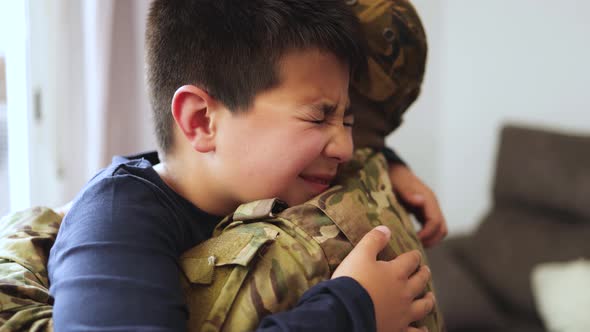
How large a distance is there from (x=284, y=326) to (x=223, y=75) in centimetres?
43

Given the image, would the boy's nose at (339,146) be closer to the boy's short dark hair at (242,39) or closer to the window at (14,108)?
the boy's short dark hair at (242,39)

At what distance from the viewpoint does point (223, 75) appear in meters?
0.96

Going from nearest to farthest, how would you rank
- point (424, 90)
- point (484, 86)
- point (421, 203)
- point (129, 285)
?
1. point (129, 285)
2. point (421, 203)
3. point (484, 86)
4. point (424, 90)

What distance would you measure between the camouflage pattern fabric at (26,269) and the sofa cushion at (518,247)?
2.15 meters

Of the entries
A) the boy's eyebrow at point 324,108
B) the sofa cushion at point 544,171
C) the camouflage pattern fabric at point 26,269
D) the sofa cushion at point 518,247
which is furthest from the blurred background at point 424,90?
the boy's eyebrow at point 324,108

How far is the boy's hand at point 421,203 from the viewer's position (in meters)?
1.28

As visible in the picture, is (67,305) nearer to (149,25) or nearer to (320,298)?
(320,298)

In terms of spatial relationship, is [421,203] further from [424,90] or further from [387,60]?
[424,90]

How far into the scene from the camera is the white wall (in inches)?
120

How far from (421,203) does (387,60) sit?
1.10 feet

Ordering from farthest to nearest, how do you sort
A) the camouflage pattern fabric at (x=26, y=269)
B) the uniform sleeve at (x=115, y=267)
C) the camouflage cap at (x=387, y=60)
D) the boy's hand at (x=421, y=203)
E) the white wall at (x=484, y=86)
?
the white wall at (x=484, y=86) < the boy's hand at (x=421, y=203) < the camouflage cap at (x=387, y=60) < the camouflage pattern fabric at (x=26, y=269) < the uniform sleeve at (x=115, y=267)

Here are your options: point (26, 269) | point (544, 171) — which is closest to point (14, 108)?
point (26, 269)

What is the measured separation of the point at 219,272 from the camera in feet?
2.60

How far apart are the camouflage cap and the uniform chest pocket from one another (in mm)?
424
